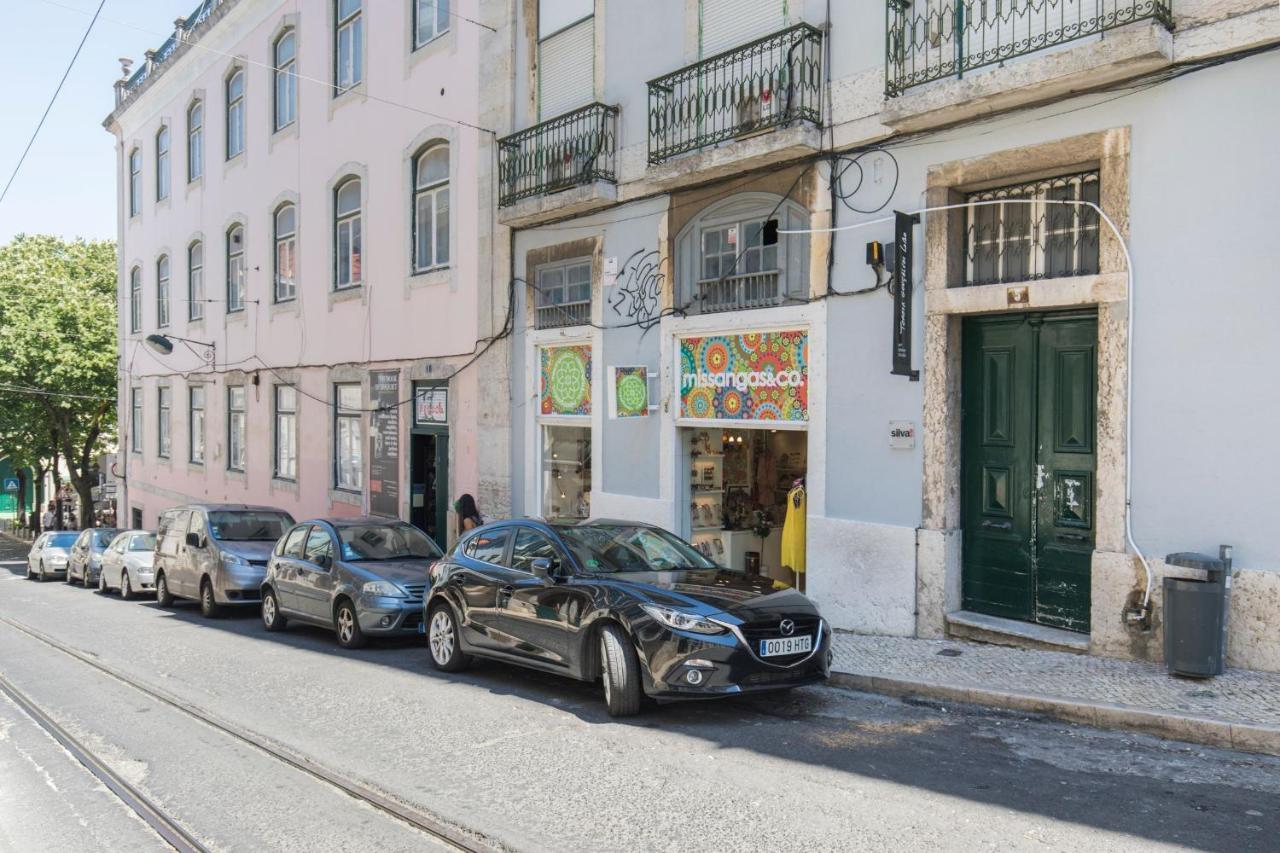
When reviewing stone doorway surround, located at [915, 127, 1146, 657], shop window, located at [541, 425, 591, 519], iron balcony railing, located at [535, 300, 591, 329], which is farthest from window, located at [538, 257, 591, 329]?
stone doorway surround, located at [915, 127, 1146, 657]

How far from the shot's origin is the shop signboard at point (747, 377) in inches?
454

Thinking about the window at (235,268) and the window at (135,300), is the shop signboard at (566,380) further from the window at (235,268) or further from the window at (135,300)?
the window at (135,300)

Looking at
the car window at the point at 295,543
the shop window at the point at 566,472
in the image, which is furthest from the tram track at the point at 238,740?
the shop window at the point at 566,472

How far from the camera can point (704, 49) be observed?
41.5ft

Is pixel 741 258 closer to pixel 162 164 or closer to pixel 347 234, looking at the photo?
pixel 347 234

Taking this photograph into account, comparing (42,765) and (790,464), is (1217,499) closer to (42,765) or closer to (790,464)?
(790,464)

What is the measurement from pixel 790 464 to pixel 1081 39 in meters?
6.31

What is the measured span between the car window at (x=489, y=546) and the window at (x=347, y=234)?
39.9 feet

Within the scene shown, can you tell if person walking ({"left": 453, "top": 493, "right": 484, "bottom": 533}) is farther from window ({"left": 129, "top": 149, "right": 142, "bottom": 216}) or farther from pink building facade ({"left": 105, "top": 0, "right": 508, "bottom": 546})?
window ({"left": 129, "top": 149, "right": 142, "bottom": 216})

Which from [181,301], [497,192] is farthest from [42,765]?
[181,301]

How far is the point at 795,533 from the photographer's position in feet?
38.0

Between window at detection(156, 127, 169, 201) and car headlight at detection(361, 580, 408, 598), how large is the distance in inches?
929

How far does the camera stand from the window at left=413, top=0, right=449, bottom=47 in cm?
1784

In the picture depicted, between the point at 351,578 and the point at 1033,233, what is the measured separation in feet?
26.3
